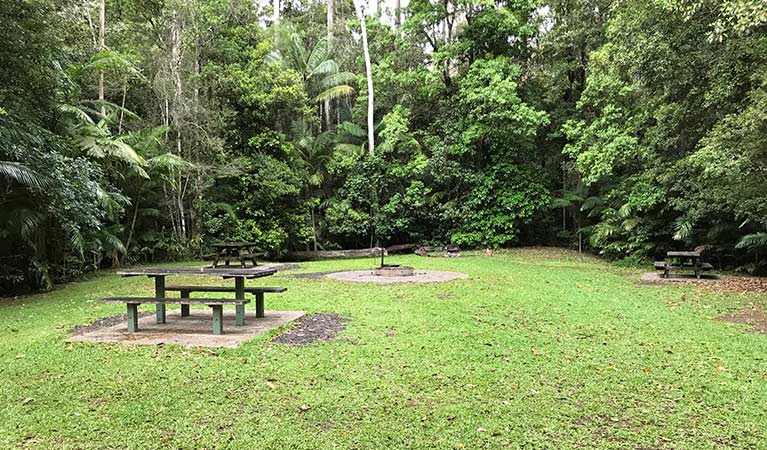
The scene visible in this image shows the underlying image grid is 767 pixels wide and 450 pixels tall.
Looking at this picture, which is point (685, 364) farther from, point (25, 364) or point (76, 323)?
point (76, 323)

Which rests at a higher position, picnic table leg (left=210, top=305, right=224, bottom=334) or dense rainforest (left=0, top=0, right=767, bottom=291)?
dense rainforest (left=0, top=0, right=767, bottom=291)

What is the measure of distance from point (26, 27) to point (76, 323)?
5.14 m

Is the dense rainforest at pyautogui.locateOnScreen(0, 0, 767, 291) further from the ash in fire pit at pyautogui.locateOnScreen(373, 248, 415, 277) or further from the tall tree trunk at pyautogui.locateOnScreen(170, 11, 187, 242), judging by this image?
the ash in fire pit at pyautogui.locateOnScreen(373, 248, 415, 277)

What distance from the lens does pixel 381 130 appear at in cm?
2152

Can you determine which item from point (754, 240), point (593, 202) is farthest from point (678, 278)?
point (593, 202)

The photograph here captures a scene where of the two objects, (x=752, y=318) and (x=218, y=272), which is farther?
(x=752, y=318)

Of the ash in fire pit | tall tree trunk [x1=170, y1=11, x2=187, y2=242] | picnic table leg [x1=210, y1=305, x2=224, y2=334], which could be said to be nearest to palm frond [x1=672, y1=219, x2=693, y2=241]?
the ash in fire pit

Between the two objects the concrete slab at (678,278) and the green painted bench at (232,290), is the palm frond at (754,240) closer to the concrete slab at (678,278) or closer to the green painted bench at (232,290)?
the concrete slab at (678,278)

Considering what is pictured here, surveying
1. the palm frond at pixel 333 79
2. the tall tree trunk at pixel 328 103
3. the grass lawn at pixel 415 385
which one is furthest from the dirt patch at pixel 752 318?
the tall tree trunk at pixel 328 103

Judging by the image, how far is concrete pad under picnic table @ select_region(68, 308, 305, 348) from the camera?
18.2 feet

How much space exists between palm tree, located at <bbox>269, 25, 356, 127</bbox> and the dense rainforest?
97mm

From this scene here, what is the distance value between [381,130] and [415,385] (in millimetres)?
18200

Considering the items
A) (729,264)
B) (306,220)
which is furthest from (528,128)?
(306,220)

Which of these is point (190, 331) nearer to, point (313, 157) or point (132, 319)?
point (132, 319)
